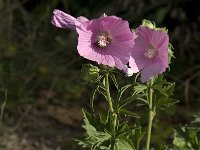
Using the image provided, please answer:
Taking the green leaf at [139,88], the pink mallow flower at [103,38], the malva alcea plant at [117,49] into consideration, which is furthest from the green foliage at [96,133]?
the pink mallow flower at [103,38]

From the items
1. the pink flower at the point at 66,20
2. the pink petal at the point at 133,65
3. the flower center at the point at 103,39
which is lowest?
the pink petal at the point at 133,65

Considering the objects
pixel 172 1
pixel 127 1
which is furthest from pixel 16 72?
pixel 172 1

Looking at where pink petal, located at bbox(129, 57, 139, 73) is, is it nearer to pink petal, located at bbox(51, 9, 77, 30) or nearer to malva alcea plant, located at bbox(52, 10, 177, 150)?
malva alcea plant, located at bbox(52, 10, 177, 150)

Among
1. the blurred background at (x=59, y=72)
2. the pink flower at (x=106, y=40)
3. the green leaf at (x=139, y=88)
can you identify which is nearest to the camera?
the pink flower at (x=106, y=40)

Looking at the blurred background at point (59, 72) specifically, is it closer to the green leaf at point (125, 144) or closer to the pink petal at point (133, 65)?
the green leaf at point (125, 144)

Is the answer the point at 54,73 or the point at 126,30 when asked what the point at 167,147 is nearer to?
the point at 126,30

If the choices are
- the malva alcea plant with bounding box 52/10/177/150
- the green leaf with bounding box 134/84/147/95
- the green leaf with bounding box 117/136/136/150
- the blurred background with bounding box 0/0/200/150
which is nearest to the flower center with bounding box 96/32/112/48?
the malva alcea plant with bounding box 52/10/177/150
